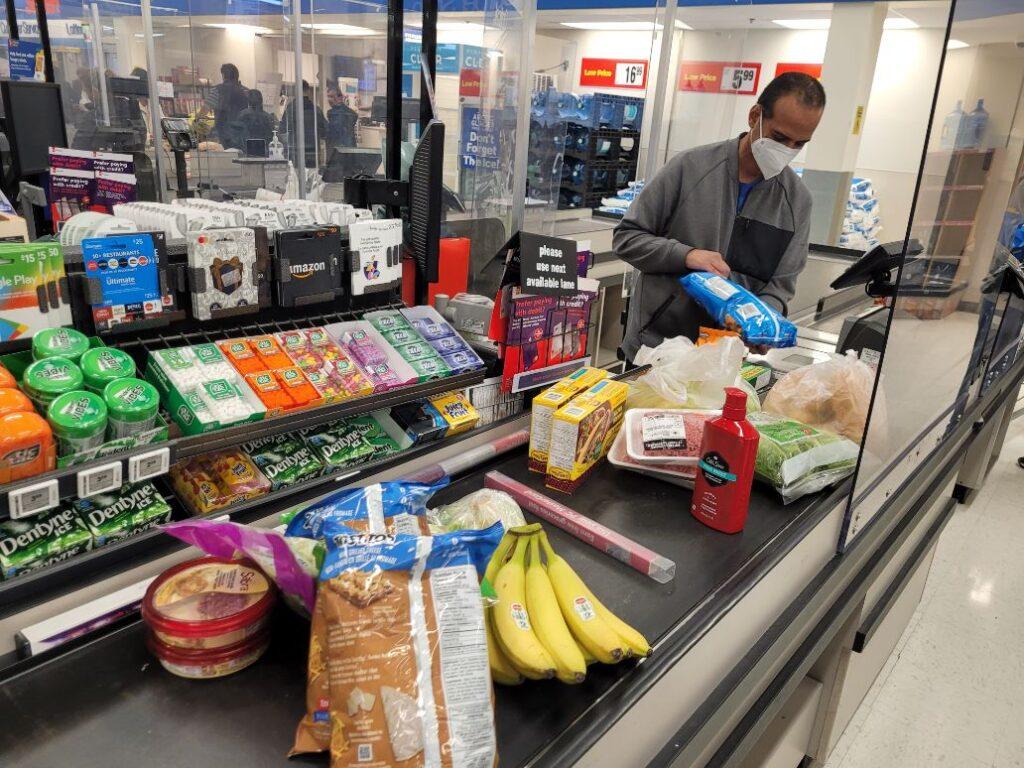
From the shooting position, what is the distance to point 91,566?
1101 mm

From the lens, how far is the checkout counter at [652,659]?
0.90 metres

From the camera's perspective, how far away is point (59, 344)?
123 centimetres

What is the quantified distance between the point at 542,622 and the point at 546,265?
0.96 meters

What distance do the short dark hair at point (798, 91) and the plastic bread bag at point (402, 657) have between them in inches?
81.3

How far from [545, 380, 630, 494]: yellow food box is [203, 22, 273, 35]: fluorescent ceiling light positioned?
715 centimetres

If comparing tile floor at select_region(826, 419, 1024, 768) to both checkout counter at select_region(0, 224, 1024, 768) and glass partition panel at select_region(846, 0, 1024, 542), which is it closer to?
checkout counter at select_region(0, 224, 1024, 768)

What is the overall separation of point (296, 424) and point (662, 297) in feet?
5.51

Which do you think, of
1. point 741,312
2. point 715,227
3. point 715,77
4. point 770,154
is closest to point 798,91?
point 770,154

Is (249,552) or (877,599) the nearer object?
(249,552)

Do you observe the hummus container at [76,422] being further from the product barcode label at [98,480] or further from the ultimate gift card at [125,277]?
the ultimate gift card at [125,277]

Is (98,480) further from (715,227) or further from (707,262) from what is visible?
(715,227)

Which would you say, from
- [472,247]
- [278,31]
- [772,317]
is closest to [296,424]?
[772,317]

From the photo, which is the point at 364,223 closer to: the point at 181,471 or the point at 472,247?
the point at 181,471

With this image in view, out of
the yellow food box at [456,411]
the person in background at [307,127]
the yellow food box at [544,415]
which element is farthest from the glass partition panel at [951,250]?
the person in background at [307,127]
